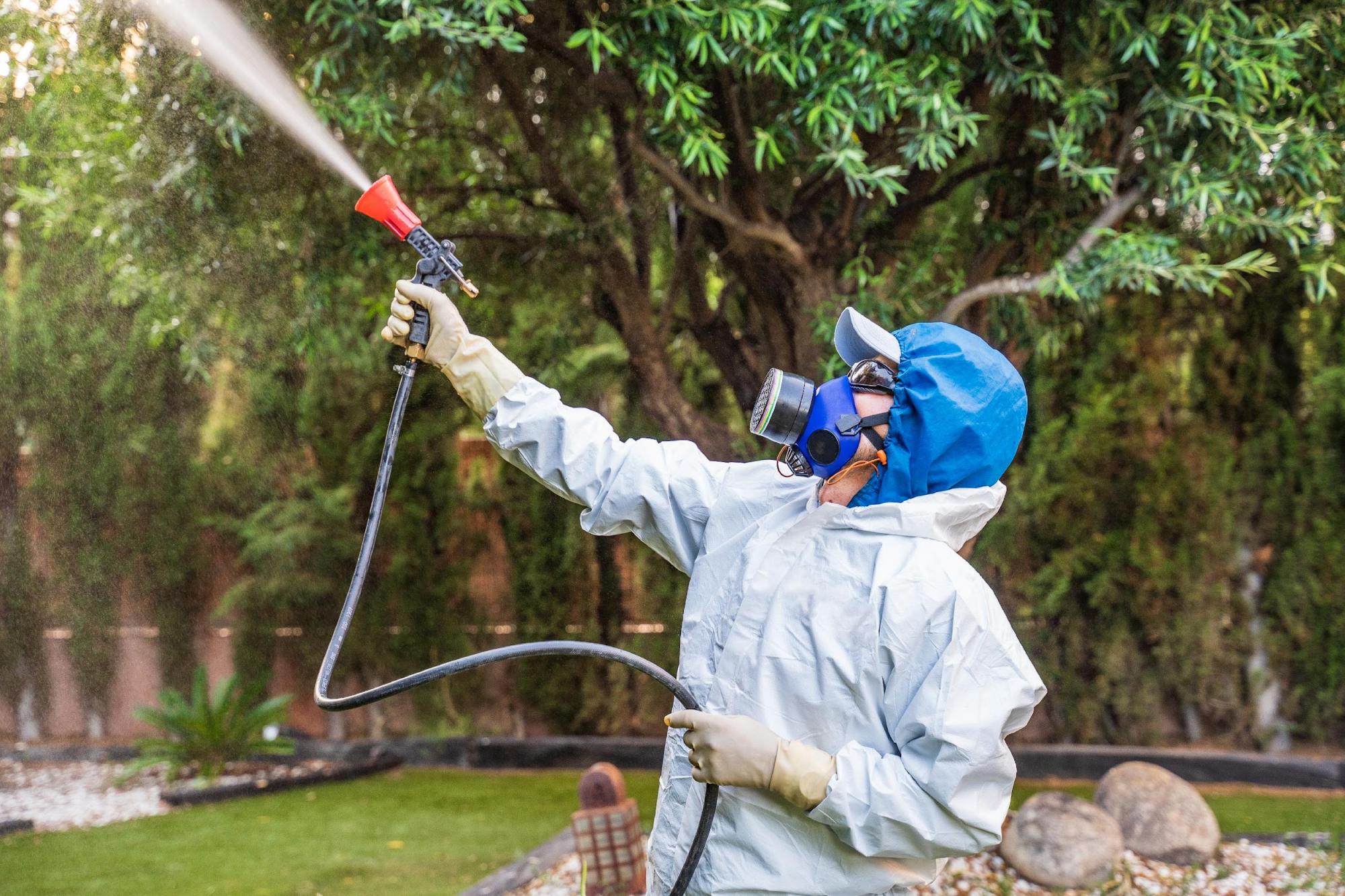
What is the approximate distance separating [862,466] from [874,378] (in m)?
0.14

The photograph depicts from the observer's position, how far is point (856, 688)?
1.51 m

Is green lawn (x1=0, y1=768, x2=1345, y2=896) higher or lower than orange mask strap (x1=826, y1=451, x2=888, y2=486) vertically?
lower

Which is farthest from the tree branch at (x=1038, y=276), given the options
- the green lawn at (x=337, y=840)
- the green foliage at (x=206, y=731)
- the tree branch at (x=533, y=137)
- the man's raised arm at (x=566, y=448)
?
the green foliage at (x=206, y=731)

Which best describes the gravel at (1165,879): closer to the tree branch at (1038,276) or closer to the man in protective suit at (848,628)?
the tree branch at (1038,276)

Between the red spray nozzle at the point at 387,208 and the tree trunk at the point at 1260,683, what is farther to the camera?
the tree trunk at the point at 1260,683

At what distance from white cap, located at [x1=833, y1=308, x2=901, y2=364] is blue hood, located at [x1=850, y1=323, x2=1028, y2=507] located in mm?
24

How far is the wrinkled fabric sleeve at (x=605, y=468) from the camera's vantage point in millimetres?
1765

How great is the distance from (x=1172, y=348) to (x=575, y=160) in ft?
10.7

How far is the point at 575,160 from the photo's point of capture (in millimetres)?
4699

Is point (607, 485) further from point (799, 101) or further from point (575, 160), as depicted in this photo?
point (575, 160)

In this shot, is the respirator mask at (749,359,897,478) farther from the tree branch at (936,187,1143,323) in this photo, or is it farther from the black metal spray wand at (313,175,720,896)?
the tree branch at (936,187,1143,323)

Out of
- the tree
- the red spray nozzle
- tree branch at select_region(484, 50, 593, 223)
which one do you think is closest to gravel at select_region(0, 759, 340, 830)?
the tree

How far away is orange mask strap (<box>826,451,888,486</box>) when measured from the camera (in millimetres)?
1624

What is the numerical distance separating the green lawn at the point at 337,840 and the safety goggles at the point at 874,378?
3.10m
